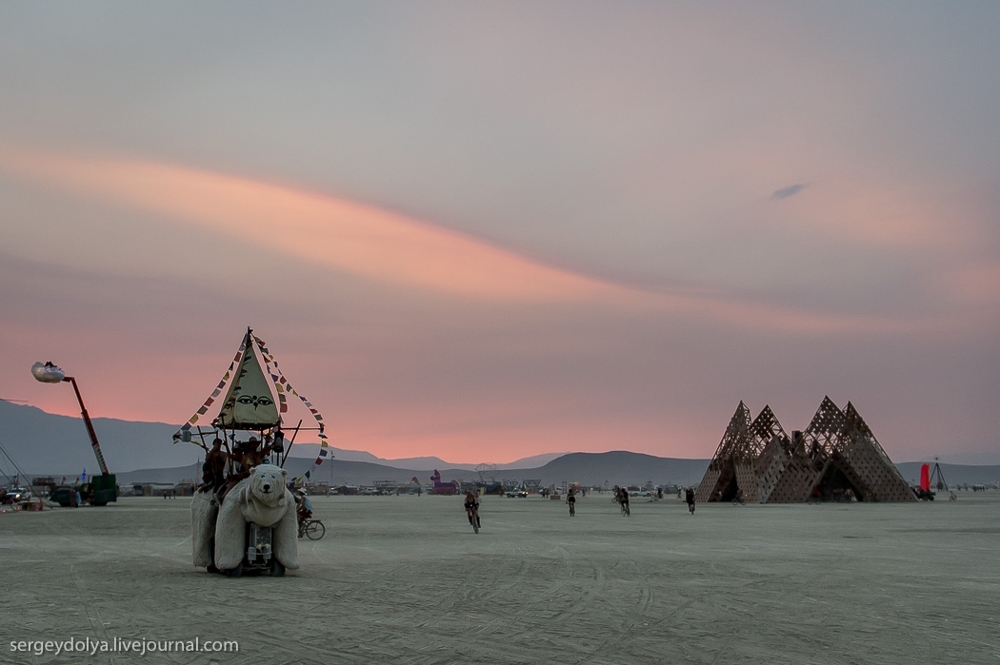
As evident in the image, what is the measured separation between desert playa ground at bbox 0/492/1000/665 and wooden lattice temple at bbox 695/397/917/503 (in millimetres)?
39947

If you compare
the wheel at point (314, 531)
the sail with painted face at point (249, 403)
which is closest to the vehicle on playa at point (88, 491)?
the wheel at point (314, 531)

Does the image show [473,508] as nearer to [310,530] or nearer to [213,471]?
[310,530]

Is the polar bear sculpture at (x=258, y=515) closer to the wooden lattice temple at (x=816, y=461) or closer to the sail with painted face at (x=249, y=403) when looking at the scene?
the sail with painted face at (x=249, y=403)

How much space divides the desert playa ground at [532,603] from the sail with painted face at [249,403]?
298 cm

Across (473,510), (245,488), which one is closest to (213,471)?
(245,488)

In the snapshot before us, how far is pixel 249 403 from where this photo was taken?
20.3m

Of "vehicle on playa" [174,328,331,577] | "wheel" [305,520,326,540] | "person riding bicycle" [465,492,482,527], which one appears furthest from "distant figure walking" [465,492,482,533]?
"vehicle on playa" [174,328,331,577]

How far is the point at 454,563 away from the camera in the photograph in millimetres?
19734

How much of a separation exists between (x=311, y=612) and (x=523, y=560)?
27.9 ft

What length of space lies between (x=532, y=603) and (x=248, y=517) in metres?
5.31

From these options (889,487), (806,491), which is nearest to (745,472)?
(806,491)

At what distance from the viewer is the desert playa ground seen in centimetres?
1017

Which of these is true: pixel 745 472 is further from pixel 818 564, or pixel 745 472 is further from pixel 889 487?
pixel 818 564

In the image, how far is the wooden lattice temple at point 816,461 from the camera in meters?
64.2
